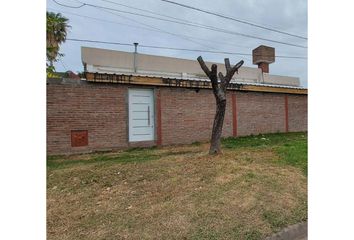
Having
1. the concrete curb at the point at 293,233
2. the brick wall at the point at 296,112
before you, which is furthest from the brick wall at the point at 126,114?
the concrete curb at the point at 293,233

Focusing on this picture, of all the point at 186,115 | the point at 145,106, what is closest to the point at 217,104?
the point at 145,106

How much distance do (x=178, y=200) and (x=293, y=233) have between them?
1638mm

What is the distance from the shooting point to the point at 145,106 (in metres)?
12.0

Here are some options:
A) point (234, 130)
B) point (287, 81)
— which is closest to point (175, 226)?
point (234, 130)

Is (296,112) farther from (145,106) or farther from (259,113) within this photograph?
(145,106)

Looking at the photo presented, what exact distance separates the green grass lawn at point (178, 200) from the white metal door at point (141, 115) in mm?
4935

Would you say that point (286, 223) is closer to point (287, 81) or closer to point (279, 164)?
point (279, 164)

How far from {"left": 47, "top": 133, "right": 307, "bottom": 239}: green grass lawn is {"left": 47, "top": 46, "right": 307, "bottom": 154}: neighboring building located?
411 cm

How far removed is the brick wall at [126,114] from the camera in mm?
10305

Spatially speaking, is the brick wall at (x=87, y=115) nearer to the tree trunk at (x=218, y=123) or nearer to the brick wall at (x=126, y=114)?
the brick wall at (x=126, y=114)

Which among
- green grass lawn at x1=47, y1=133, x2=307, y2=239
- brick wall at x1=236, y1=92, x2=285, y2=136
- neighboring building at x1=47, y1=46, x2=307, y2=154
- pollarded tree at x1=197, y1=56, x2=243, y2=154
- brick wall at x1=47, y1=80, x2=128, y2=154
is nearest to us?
green grass lawn at x1=47, y1=133, x2=307, y2=239

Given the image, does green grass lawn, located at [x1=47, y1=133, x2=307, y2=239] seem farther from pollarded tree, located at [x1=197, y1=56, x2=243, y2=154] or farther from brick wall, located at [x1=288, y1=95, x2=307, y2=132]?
brick wall, located at [x1=288, y1=95, x2=307, y2=132]

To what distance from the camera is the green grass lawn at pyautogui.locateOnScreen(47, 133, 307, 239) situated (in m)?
3.62

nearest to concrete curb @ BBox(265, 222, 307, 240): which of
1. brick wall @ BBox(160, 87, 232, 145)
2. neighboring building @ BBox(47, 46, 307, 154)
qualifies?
neighboring building @ BBox(47, 46, 307, 154)
